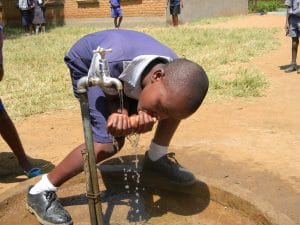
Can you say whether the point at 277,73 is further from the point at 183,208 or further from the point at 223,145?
the point at 183,208

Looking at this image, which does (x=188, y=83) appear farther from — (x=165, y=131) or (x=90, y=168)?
(x=165, y=131)

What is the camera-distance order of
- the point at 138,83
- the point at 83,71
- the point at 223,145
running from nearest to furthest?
the point at 138,83 < the point at 83,71 < the point at 223,145

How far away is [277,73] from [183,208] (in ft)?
14.5

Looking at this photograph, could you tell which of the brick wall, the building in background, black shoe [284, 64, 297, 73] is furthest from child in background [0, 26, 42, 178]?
the building in background

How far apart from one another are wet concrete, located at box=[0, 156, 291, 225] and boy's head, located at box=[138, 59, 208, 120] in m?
0.81

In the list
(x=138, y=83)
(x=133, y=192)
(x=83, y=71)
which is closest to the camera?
(x=138, y=83)

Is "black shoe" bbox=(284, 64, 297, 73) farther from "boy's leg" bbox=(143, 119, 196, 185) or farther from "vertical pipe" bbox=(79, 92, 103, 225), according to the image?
"vertical pipe" bbox=(79, 92, 103, 225)

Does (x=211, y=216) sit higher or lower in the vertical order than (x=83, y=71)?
lower

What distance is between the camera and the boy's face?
209 cm

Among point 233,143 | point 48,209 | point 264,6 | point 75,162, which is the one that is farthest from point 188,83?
point 264,6

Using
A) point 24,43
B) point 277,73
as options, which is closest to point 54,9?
point 24,43

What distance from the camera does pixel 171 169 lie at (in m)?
2.95

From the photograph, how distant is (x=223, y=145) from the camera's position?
390 cm

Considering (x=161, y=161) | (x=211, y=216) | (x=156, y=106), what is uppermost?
(x=156, y=106)
